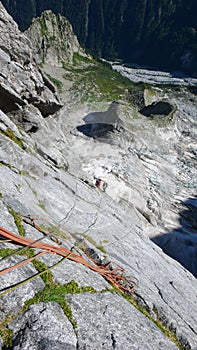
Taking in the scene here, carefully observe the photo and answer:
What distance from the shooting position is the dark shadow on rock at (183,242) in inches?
880

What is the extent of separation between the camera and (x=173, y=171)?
3525 cm

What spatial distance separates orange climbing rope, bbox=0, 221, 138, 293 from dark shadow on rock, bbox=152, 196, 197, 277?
15.1 metres

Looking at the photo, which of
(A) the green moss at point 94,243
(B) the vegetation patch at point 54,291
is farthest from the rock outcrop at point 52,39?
(B) the vegetation patch at point 54,291

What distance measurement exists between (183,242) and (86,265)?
18435mm

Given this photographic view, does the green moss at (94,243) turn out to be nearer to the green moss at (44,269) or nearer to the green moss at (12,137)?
the green moss at (44,269)

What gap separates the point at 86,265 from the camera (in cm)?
733

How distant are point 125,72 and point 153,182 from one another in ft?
504

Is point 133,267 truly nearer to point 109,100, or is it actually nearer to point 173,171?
point 173,171

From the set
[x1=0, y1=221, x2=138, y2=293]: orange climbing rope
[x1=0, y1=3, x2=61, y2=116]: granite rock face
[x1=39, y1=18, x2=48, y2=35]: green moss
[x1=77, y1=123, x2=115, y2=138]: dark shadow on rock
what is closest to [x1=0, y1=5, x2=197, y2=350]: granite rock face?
[x1=0, y1=221, x2=138, y2=293]: orange climbing rope

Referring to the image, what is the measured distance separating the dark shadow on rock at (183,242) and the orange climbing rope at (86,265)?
49.5 ft

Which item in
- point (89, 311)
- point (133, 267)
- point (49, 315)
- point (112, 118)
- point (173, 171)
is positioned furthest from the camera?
point (112, 118)

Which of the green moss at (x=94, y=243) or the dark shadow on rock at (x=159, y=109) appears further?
the dark shadow on rock at (x=159, y=109)

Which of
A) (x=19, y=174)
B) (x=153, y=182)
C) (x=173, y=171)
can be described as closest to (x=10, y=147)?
(x=19, y=174)

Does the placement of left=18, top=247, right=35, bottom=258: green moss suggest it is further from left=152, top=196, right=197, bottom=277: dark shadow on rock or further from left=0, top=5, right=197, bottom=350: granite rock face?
left=152, top=196, right=197, bottom=277: dark shadow on rock
